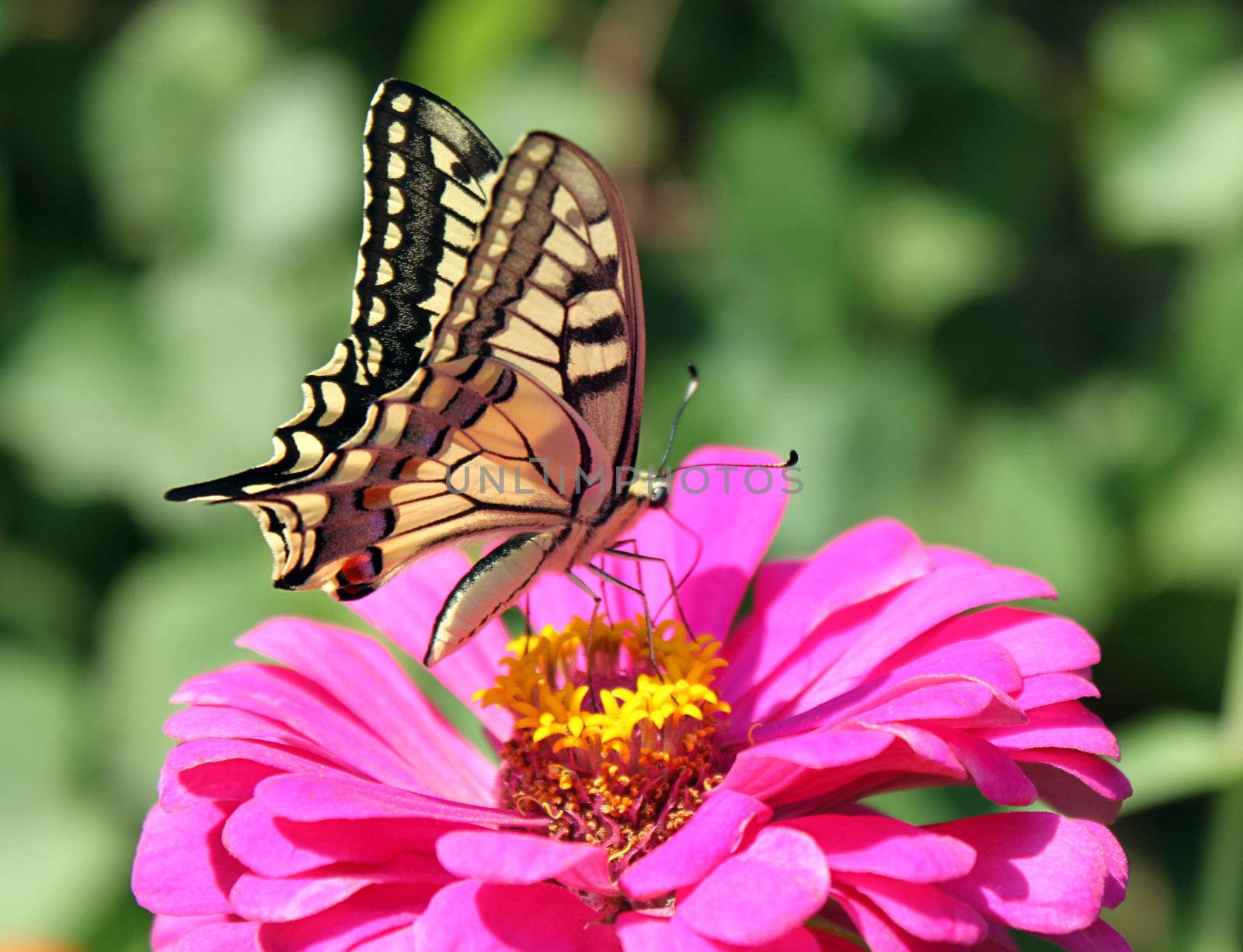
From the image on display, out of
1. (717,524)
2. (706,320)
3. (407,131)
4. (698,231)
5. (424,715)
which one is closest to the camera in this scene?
(407,131)

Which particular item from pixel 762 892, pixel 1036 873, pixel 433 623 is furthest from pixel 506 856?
pixel 433 623

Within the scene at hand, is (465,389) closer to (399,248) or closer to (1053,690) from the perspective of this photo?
(399,248)

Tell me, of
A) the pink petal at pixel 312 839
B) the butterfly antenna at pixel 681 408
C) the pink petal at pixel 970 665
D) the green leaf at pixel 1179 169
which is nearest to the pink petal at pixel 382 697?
the pink petal at pixel 312 839

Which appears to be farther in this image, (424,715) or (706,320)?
(706,320)

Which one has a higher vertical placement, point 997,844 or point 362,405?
point 362,405

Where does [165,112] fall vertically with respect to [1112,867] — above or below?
above

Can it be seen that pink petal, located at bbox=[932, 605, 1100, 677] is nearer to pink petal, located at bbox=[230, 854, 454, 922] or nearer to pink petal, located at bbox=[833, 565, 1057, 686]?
pink petal, located at bbox=[833, 565, 1057, 686]

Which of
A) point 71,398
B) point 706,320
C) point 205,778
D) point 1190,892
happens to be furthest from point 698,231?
point 205,778

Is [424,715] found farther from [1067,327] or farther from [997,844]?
[1067,327]
